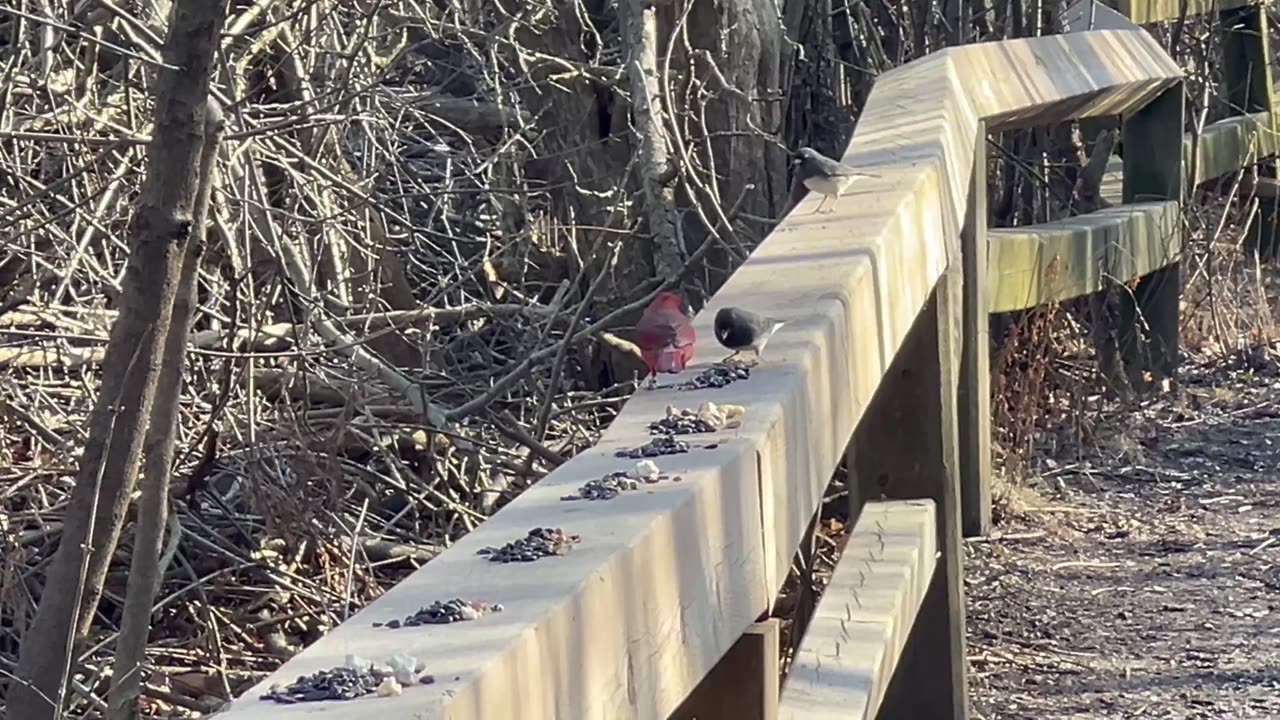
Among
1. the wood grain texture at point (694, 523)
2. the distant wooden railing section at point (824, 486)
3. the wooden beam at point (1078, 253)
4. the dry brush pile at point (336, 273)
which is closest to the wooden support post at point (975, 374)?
the distant wooden railing section at point (824, 486)

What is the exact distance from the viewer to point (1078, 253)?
209 inches

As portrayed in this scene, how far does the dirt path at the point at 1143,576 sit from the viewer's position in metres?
4.01

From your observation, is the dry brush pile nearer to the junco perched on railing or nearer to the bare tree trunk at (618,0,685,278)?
the bare tree trunk at (618,0,685,278)

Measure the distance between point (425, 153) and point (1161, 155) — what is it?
3.15 metres

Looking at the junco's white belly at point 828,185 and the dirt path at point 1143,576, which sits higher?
the junco's white belly at point 828,185

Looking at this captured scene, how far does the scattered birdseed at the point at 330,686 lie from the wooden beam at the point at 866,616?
1.27 meters

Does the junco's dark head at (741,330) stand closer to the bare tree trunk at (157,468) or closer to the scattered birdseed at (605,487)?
the scattered birdseed at (605,487)

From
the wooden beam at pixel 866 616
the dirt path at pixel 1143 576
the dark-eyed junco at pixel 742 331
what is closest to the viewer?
the dark-eyed junco at pixel 742 331

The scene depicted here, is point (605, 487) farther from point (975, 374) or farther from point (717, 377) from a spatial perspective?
point (975, 374)

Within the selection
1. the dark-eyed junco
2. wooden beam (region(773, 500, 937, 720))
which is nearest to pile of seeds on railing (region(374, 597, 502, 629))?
the dark-eyed junco

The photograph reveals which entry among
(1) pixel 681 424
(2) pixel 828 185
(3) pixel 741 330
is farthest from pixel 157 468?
(1) pixel 681 424

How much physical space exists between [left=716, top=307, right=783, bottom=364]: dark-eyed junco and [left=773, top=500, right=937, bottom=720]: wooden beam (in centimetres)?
50

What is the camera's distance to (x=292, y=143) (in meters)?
5.83

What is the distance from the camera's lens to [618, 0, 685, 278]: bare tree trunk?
17.7 feet
